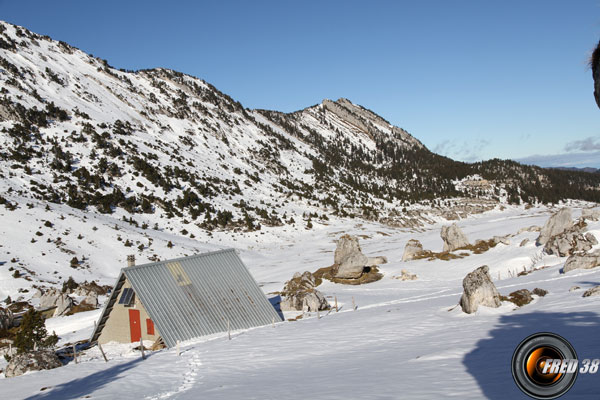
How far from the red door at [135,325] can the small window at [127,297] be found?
586 mm

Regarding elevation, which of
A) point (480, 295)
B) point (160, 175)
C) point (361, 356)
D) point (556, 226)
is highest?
point (160, 175)

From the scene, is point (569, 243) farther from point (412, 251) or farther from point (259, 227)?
point (259, 227)

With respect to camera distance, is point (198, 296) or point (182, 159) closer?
point (198, 296)

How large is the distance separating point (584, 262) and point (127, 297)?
30595 mm

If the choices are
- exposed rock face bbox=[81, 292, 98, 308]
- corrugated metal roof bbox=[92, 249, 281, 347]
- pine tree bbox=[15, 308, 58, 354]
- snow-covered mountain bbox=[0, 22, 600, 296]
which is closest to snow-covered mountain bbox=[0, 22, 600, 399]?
snow-covered mountain bbox=[0, 22, 600, 296]

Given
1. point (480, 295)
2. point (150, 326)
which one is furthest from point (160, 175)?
point (480, 295)

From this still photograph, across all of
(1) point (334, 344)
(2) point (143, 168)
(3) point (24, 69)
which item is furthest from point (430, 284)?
(3) point (24, 69)

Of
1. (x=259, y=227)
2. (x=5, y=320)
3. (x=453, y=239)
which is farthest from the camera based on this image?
(x=259, y=227)

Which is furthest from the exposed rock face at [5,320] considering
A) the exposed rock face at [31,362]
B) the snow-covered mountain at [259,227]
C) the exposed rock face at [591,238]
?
the exposed rock face at [591,238]

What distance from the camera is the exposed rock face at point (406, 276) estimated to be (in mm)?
43156

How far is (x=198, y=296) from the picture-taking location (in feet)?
89.1

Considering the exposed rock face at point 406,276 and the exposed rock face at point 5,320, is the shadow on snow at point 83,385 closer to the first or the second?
the exposed rock face at point 5,320

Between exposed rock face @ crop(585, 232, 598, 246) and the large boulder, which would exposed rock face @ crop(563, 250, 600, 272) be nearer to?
exposed rock face @ crop(585, 232, 598, 246)

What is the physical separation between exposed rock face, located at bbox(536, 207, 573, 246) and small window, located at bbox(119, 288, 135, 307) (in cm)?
3743
